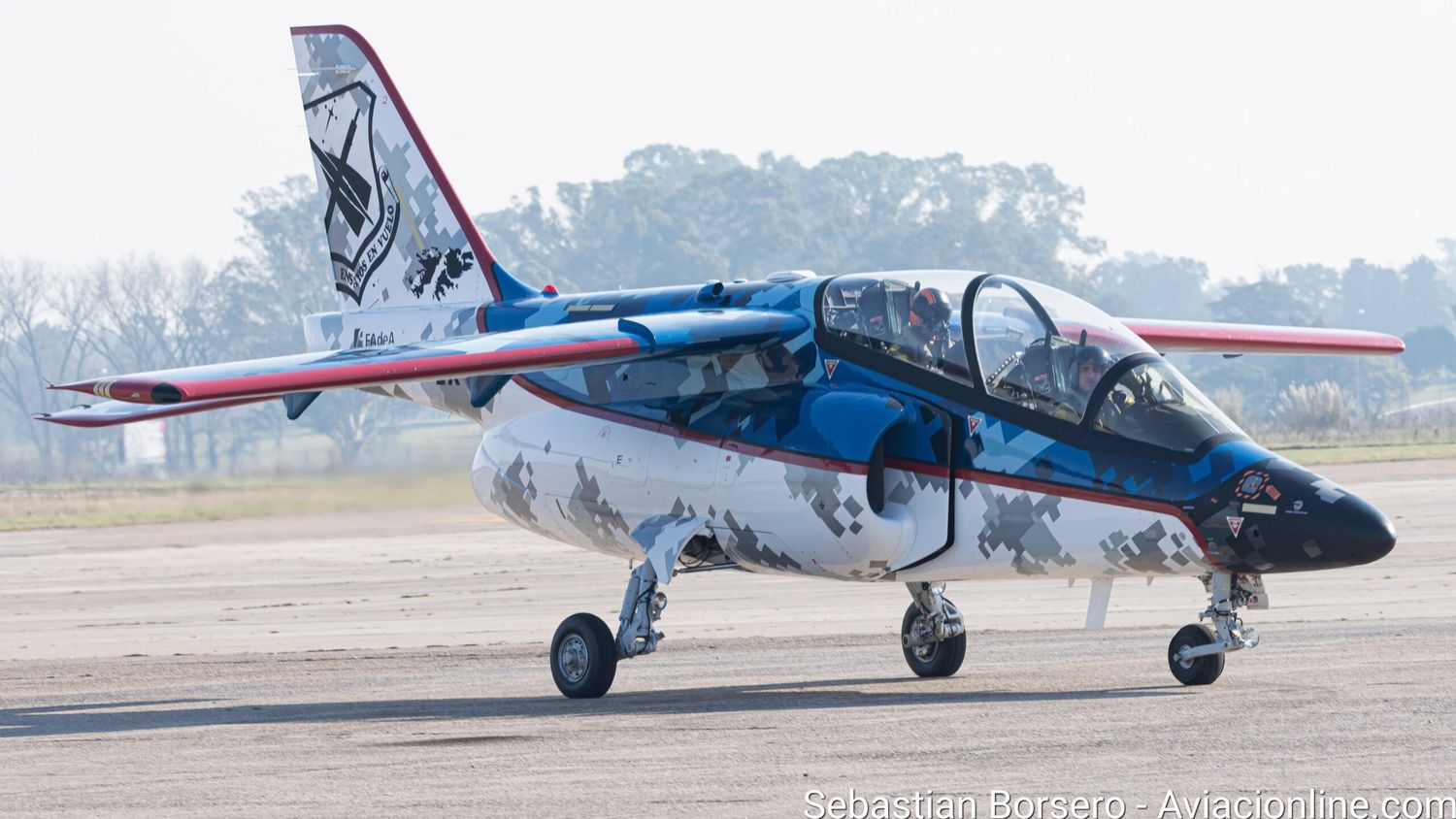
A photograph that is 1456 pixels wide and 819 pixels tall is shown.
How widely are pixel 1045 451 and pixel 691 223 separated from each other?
131 m

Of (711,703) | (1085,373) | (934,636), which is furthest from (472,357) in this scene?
(934,636)

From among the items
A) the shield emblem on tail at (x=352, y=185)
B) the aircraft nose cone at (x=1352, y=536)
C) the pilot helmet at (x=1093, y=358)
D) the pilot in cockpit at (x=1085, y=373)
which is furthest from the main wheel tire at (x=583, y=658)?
the shield emblem on tail at (x=352, y=185)

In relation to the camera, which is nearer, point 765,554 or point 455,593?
point 765,554

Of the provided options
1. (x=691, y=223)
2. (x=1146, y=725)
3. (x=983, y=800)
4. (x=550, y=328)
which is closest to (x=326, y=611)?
(x=550, y=328)

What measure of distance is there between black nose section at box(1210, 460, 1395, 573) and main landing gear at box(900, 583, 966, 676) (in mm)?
3636

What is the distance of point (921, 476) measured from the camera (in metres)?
14.4

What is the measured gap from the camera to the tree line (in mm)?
116938

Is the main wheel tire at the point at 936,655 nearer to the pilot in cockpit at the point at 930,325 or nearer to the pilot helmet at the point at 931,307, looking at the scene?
the pilot in cockpit at the point at 930,325

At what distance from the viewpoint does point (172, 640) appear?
75.3ft

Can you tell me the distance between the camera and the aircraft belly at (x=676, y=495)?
14492 mm

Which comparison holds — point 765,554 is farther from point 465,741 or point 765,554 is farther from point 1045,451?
point 465,741

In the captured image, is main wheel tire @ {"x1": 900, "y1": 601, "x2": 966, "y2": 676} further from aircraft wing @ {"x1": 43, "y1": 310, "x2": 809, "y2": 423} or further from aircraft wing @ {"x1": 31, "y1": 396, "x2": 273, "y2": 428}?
aircraft wing @ {"x1": 31, "y1": 396, "x2": 273, "y2": 428}

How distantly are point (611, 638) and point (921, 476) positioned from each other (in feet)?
9.70

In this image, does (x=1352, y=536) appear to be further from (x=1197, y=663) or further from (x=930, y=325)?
(x=930, y=325)
